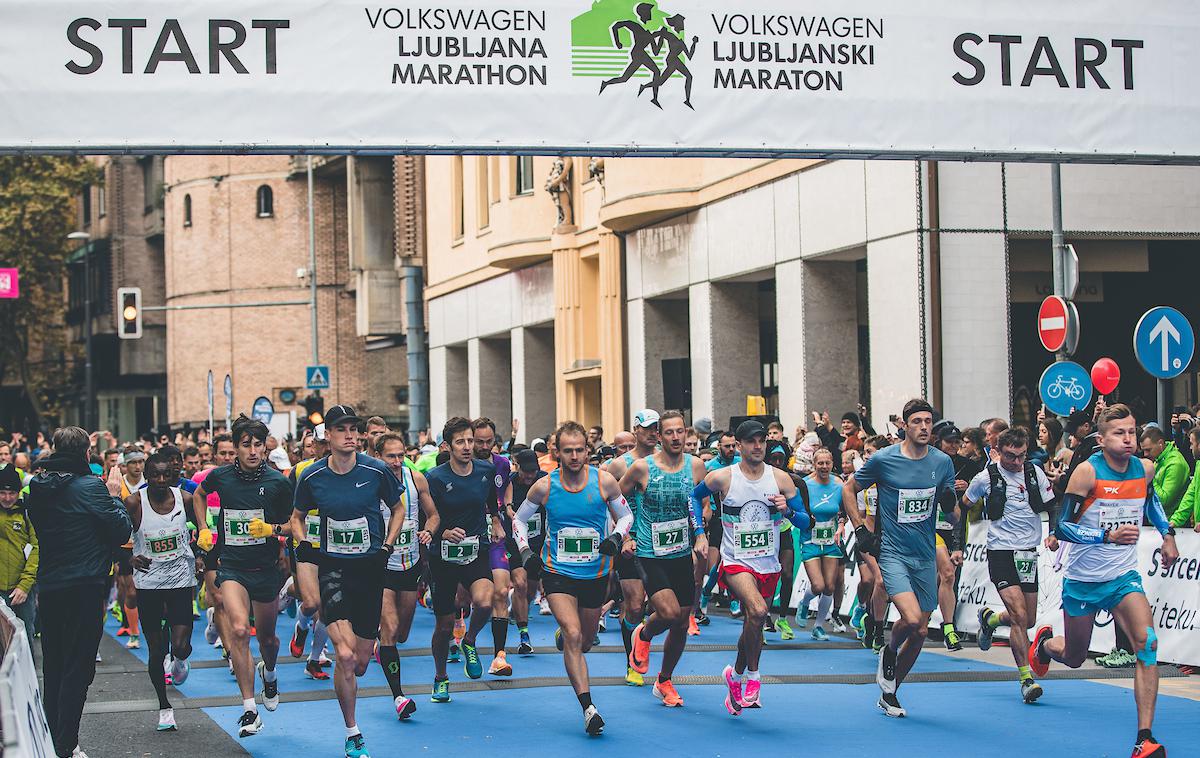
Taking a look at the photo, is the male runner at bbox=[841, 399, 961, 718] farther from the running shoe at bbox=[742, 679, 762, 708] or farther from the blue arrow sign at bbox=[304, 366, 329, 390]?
the blue arrow sign at bbox=[304, 366, 329, 390]

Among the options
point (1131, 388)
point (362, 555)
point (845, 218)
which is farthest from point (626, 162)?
point (362, 555)

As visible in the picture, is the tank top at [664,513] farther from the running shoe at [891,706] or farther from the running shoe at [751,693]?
the running shoe at [891,706]

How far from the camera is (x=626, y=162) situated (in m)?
30.4

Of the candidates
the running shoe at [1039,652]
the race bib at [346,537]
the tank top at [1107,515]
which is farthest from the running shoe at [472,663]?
the tank top at [1107,515]

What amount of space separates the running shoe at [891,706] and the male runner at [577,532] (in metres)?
2.10

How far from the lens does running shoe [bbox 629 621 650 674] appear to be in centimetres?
1288

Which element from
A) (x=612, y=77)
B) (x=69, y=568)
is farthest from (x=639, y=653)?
(x=69, y=568)

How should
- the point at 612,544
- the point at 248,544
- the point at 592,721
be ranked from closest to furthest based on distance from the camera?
the point at 592,721 < the point at 248,544 < the point at 612,544

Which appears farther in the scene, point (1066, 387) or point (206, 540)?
point (1066, 387)

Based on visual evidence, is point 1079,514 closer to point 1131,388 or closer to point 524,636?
point 524,636

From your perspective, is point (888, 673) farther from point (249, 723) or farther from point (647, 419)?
point (249, 723)

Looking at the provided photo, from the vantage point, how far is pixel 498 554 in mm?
13289

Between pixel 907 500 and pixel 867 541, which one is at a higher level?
pixel 907 500

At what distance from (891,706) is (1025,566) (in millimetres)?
1735
